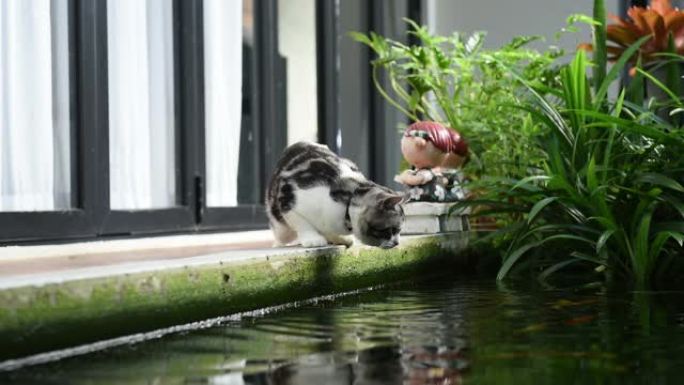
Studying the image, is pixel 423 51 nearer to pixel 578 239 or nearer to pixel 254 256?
pixel 578 239

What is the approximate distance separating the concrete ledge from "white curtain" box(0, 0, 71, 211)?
977 mm

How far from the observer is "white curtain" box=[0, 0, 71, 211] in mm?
2902

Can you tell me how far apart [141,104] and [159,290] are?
70.9 inches

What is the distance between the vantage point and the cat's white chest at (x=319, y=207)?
252 centimetres

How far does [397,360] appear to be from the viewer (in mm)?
1524

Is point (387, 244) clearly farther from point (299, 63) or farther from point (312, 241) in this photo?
point (299, 63)

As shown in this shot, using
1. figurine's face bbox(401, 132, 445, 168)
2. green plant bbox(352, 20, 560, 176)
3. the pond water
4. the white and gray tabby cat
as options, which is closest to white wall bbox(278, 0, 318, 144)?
green plant bbox(352, 20, 560, 176)

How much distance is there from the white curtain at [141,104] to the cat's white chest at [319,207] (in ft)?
3.54

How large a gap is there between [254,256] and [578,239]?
131 centimetres

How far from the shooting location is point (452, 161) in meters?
3.73

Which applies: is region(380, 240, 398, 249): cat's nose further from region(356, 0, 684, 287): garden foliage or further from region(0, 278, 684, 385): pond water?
region(356, 0, 684, 287): garden foliage

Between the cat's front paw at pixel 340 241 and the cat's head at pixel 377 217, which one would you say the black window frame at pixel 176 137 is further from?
the cat's head at pixel 377 217

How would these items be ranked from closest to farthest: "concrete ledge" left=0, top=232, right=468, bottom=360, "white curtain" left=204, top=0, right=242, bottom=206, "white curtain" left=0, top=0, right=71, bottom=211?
"concrete ledge" left=0, top=232, right=468, bottom=360 → "white curtain" left=0, top=0, right=71, bottom=211 → "white curtain" left=204, top=0, right=242, bottom=206

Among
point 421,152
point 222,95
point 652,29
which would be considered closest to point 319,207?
point 421,152
